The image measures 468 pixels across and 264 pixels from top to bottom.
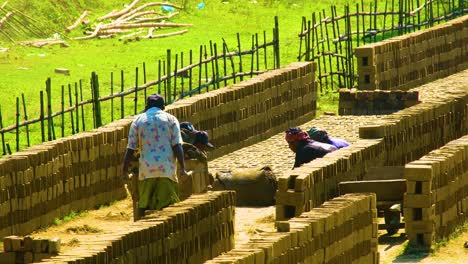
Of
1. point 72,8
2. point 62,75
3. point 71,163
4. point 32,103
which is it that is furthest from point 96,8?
point 71,163

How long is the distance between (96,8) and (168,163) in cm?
2324

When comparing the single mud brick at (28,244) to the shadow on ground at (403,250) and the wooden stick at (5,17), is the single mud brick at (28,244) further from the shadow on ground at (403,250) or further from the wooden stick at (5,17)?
the wooden stick at (5,17)

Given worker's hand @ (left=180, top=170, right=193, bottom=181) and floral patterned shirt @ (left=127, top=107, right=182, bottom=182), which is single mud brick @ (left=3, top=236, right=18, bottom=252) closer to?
floral patterned shirt @ (left=127, top=107, right=182, bottom=182)

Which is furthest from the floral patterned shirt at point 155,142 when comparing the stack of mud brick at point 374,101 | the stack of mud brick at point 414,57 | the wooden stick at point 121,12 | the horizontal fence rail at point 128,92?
the wooden stick at point 121,12

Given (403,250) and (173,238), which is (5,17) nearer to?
(403,250)

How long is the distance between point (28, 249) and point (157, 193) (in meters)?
2.57

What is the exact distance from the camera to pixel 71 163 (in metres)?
22.8

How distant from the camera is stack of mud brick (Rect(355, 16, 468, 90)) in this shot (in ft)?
103

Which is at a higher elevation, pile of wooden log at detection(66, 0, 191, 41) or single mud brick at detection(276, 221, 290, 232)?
pile of wooden log at detection(66, 0, 191, 41)

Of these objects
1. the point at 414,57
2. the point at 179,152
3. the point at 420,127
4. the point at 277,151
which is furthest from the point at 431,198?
the point at 414,57

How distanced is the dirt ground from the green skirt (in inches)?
23.6

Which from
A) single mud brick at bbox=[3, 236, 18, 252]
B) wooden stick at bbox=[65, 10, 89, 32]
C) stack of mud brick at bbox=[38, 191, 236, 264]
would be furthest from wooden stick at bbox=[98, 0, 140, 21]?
single mud brick at bbox=[3, 236, 18, 252]

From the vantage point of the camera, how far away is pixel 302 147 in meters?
22.5

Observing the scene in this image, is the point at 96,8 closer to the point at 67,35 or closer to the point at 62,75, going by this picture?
the point at 67,35
